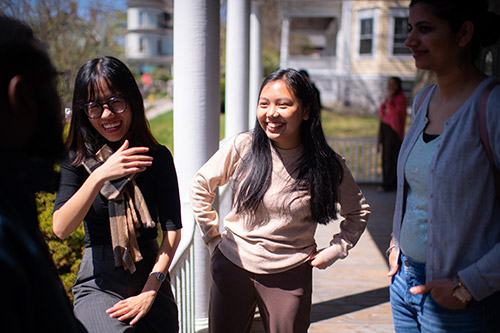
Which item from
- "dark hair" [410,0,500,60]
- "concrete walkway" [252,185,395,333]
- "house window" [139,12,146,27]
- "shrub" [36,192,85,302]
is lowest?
"concrete walkway" [252,185,395,333]

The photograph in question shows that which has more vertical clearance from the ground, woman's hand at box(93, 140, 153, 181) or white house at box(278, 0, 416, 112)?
white house at box(278, 0, 416, 112)

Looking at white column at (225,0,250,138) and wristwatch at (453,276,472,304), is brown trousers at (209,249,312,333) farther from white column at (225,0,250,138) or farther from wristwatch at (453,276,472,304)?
white column at (225,0,250,138)

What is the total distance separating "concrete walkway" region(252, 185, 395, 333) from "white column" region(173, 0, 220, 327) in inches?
56.4

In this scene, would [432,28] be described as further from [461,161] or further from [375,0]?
[375,0]

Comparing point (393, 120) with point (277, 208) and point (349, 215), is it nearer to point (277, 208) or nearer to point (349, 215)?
point (349, 215)

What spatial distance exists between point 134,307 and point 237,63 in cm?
467

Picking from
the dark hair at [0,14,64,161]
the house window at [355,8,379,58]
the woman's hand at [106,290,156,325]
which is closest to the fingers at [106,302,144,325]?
the woman's hand at [106,290,156,325]

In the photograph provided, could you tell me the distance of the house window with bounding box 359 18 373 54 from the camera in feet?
75.1

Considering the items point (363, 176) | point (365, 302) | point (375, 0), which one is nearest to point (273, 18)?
point (375, 0)

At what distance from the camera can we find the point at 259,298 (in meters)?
2.23

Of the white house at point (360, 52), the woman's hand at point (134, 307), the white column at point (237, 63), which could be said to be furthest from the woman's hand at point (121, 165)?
the white house at point (360, 52)

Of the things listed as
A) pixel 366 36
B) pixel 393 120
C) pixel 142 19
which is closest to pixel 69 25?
pixel 393 120

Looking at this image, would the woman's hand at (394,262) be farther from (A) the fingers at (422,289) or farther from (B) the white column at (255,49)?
(B) the white column at (255,49)

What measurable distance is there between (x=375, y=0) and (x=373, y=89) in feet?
13.4
